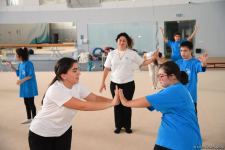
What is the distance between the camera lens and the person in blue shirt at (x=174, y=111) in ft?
6.82

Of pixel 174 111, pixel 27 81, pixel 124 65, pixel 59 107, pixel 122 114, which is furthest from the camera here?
pixel 27 81

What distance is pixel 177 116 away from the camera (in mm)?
2109

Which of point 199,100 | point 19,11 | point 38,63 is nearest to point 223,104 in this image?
point 199,100

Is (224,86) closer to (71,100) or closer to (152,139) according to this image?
(152,139)

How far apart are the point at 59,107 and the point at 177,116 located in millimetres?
886

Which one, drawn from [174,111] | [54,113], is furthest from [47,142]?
[174,111]

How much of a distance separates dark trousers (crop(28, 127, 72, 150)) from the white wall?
37.6ft

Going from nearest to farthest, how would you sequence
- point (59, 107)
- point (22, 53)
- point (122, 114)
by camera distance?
point (59, 107) < point (122, 114) < point (22, 53)

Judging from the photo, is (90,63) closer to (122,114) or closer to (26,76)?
(26,76)

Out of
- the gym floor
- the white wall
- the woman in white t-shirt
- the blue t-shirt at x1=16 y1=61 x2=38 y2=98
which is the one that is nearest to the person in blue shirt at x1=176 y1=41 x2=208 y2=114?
the gym floor

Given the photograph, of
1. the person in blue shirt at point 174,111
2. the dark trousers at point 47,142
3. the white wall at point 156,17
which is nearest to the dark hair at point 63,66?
the dark trousers at point 47,142

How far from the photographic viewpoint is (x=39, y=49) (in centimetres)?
2164

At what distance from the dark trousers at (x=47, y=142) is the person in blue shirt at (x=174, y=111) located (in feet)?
2.49

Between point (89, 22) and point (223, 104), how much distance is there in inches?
369
